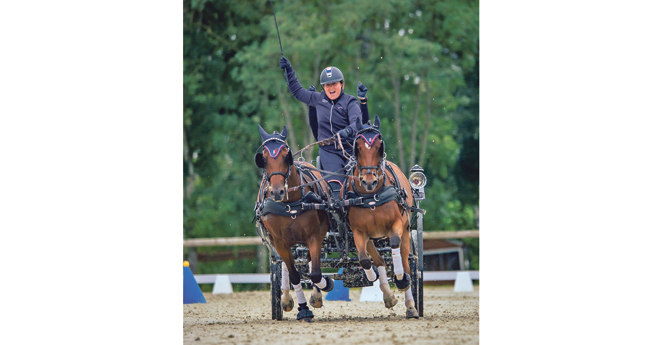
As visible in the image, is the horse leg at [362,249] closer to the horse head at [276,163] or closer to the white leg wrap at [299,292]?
the white leg wrap at [299,292]

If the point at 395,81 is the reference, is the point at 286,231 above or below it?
below

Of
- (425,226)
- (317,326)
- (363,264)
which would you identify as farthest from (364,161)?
(425,226)

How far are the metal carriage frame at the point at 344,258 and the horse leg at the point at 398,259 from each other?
0.37 m

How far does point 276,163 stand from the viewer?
6.13 meters

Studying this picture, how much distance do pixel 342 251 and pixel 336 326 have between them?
839 millimetres

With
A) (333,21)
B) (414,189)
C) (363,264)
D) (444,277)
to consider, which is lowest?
(444,277)

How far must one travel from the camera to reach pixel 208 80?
57.0 feet

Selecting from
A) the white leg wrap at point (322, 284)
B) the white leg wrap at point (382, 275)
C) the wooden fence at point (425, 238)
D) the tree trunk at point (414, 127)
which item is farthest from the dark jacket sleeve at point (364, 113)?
the tree trunk at point (414, 127)

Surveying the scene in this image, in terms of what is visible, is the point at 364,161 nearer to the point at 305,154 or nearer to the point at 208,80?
the point at 305,154

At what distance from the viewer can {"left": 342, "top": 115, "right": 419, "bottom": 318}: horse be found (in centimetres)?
624

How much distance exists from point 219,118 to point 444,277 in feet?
23.7

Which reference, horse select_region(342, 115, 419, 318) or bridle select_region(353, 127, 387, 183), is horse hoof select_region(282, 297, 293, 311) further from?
bridle select_region(353, 127, 387, 183)

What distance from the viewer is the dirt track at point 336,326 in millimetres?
5609

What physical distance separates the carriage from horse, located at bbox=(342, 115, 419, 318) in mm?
102
